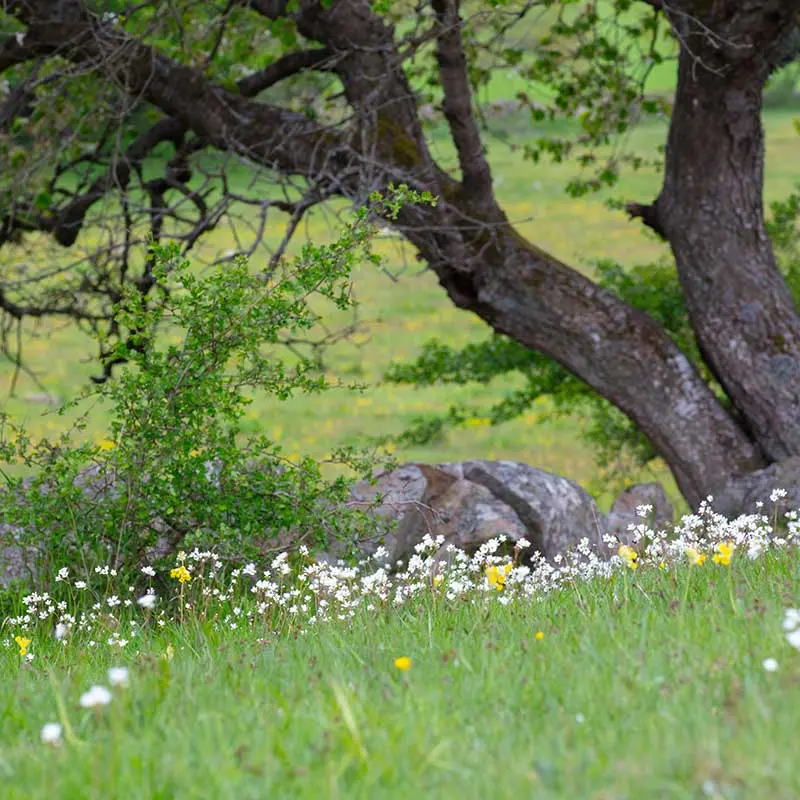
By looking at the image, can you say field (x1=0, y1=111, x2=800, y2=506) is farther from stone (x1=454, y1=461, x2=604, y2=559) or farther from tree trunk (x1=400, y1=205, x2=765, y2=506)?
stone (x1=454, y1=461, x2=604, y2=559)

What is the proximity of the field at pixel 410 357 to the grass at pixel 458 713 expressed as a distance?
18.1 feet

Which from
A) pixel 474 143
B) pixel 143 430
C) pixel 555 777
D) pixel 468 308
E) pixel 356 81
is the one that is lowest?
pixel 555 777

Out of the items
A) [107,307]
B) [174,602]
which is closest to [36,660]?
[174,602]

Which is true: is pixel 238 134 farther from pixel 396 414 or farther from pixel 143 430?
pixel 396 414

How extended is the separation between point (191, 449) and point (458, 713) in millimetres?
3673

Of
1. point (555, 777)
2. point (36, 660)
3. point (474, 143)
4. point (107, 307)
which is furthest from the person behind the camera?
point (107, 307)

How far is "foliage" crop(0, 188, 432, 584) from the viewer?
631 cm

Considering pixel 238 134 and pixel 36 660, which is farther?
pixel 238 134

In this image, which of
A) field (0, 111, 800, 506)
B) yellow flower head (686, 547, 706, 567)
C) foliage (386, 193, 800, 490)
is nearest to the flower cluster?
yellow flower head (686, 547, 706, 567)

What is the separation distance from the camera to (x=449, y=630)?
435 cm

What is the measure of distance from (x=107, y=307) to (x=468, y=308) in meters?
3.78

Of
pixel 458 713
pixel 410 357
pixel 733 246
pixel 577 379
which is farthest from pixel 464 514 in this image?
pixel 410 357

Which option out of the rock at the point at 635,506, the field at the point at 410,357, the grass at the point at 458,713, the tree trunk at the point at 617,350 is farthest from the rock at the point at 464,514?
the grass at the point at 458,713

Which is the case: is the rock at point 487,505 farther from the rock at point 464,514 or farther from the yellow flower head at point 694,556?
the yellow flower head at point 694,556
